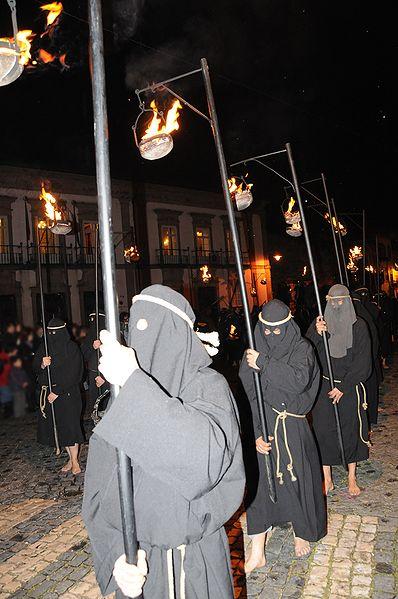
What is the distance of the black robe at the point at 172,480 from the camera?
5.38 ft

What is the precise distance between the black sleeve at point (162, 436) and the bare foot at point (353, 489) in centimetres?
435

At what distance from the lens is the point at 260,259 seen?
36281mm

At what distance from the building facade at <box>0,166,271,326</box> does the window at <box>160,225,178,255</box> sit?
72mm

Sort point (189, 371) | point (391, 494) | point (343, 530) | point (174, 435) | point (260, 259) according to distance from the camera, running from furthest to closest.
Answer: point (260, 259) → point (391, 494) → point (343, 530) → point (189, 371) → point (174, 435)

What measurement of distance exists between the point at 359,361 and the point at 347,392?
0.43 m

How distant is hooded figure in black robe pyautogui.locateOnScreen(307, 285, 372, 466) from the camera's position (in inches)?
217

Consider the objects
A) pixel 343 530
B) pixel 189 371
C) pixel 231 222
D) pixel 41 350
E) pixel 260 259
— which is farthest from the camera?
pixel 260 259

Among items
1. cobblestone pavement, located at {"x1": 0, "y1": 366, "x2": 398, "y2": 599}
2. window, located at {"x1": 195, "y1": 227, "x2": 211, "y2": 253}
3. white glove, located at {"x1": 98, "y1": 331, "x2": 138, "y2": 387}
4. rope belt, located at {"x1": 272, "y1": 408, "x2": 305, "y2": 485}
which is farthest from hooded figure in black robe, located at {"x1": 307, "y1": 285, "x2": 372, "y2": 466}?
window, located at {"x1": 195, "y1": 227, "x2": 211, "y2": 253}

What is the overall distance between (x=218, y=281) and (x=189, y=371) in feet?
104

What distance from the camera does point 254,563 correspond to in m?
4.00

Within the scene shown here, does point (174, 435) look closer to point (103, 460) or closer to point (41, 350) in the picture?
point (103, 460)

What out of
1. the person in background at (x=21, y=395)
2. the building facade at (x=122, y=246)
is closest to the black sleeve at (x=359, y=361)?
the person in background at (x=21, y=395)

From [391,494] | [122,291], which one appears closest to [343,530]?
[391,494]

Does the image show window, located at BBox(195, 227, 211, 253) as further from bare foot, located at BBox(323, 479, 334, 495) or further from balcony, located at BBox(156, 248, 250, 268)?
bare foot, located at BBox(323, 479, 334, 495)
